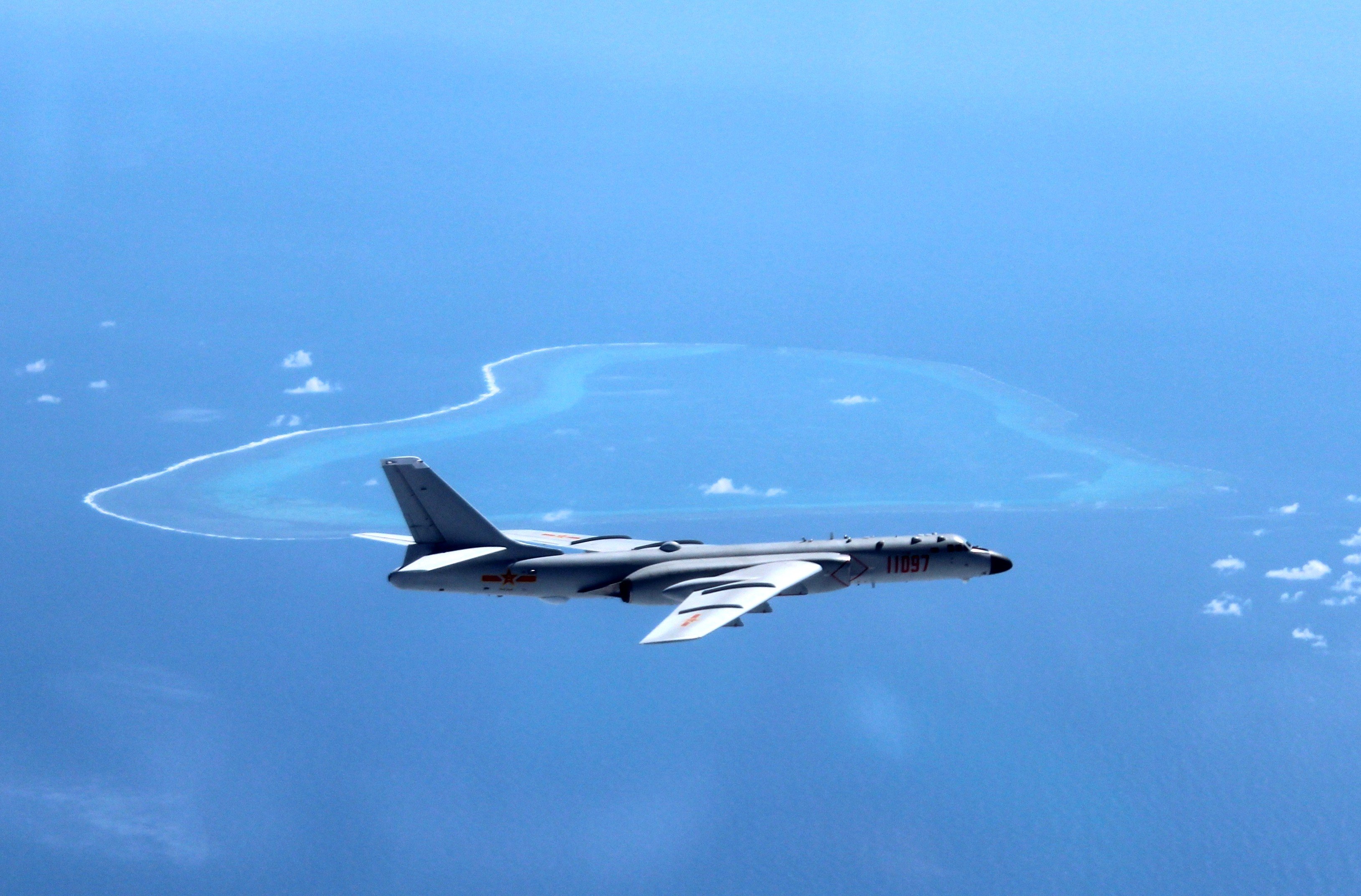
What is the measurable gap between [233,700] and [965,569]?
347 ft

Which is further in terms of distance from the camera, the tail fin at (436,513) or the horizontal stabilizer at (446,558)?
the tail fin at (436,513)

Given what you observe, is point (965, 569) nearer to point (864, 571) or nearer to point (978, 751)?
point (864, 571)

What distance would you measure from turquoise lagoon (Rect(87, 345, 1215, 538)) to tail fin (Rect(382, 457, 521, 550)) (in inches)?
3139

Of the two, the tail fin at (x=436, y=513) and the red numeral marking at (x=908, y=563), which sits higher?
the tail fin at (x=436, y=513)

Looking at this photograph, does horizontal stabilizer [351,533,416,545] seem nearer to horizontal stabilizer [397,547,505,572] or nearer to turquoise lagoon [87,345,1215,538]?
horizontal stabilizer [397,547,505,572]

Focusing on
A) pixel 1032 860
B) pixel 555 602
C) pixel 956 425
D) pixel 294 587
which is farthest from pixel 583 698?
pixel 555 602

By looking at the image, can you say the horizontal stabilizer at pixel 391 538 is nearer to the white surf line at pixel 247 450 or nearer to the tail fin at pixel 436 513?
the tail fin at pixel 436 513

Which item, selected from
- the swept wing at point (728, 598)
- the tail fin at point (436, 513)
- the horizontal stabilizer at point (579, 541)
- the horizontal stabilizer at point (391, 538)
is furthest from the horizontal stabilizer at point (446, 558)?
the swept wing at point (728, 598)

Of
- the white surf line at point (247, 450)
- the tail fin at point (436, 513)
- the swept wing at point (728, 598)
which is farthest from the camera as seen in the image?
the white surf line at point (247, 450)

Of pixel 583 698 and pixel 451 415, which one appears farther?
pixel 451 415

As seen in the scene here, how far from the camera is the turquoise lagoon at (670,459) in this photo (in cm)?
15125

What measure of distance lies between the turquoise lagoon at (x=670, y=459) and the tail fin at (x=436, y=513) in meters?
79.7

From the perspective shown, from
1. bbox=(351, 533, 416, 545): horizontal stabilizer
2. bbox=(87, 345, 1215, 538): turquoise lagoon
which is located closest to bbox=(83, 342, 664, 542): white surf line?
bbox=(87, 345, 1215, 538): turquoise lagoon

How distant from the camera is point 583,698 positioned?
142375mm
